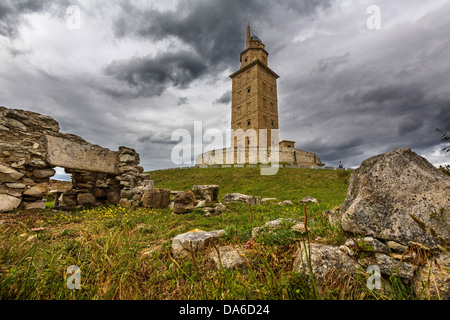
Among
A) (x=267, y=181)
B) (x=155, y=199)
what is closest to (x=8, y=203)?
(x=155, y=199)

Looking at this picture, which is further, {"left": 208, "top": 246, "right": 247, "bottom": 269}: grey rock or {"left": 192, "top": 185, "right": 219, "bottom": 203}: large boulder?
{"left": 192, "top": 185, "right": 219, "bottom": 203}: large boulder

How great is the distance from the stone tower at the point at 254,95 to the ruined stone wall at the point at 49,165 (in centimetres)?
3038

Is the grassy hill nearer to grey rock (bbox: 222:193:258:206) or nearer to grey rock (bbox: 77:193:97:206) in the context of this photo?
grey rock (bbox: 222:193:258:206)

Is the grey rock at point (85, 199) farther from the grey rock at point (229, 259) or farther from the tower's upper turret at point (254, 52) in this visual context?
the tower's upper turret at point (254, 52)

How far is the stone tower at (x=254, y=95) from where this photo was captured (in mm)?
38875

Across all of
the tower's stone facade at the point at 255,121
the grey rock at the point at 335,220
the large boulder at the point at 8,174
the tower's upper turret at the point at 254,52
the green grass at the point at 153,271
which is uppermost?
the tower's upper turret at the point at 254,52

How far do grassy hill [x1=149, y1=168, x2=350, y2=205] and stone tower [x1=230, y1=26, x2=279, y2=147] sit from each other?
13.9 metres

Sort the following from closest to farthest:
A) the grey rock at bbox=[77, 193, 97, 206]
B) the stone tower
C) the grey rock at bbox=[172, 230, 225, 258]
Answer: the grey rock at bbox=[172, 230, 225, 258], the grey rock at bbox=[77, 193, 97, 206], the stone tower

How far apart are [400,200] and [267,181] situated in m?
20.0

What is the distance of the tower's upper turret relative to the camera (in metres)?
41.9

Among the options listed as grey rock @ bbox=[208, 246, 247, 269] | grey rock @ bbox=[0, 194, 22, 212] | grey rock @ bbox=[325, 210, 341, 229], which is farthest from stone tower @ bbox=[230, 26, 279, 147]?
grey rock @ bbox=[208, 246, 247, 269]

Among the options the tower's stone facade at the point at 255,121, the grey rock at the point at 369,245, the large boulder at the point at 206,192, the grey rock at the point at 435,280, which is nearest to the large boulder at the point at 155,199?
the large boulder at the point at 206,192

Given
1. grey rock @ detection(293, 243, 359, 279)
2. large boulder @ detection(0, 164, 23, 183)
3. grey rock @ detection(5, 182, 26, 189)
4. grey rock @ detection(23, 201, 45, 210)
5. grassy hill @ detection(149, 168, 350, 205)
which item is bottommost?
grey rock @ detection(293, 243, 359, 279)

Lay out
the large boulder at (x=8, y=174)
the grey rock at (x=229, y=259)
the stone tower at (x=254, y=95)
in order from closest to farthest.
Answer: the grey rock at (x=229, y=259)
the large boulder at (x=8, y=174)
the stone tower at (x=254, y=95)
